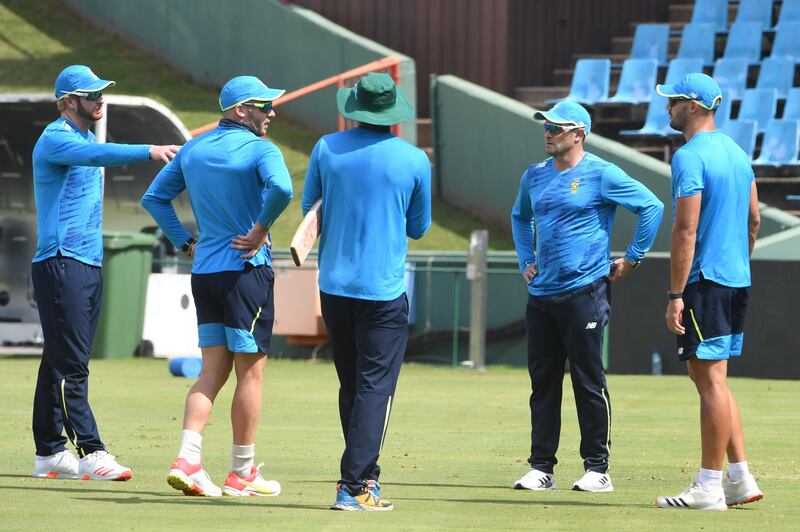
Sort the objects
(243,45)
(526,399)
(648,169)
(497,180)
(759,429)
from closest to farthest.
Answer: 1. (759,429)
2. (526,399)
3. (648,169)
4. (497,180)
5. (243,45)

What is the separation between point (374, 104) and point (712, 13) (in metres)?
18.8

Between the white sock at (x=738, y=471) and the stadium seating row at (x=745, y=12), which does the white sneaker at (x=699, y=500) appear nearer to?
the white sock at (x=738, y=471)

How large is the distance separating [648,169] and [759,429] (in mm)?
7844

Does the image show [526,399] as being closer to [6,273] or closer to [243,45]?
[6,273]

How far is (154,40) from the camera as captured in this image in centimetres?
2611

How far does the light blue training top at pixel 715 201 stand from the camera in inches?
282

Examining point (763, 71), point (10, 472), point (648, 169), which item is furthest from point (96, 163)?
point (763, 71)

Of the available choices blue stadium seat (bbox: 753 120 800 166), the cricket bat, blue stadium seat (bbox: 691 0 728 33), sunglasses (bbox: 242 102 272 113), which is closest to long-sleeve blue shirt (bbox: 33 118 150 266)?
sunglasses (bbox: 242 102 272 113)

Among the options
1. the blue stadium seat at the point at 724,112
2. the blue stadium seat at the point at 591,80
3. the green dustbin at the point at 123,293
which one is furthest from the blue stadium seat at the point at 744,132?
the green dustbin at the point at 123,293

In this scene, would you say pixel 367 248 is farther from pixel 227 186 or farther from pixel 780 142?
pixel 780 142

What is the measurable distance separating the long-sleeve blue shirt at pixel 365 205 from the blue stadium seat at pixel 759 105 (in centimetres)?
1524

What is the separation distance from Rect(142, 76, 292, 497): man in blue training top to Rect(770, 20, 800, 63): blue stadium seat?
1723cm

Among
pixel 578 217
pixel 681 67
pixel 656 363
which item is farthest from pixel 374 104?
pixel 681 67

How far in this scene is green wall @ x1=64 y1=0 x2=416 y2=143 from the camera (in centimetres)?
2258
